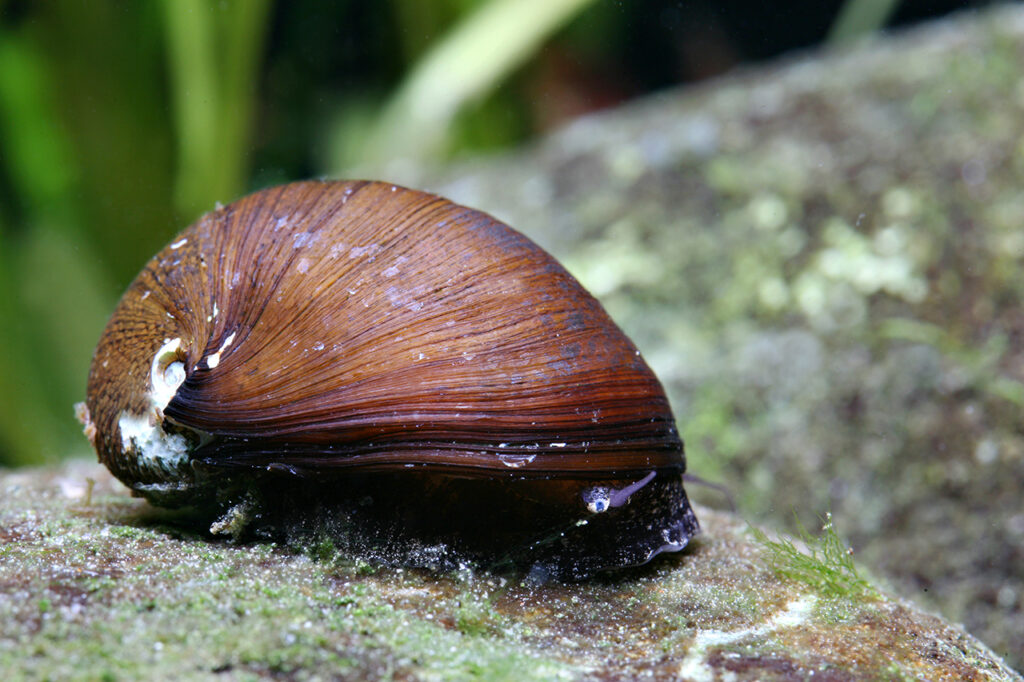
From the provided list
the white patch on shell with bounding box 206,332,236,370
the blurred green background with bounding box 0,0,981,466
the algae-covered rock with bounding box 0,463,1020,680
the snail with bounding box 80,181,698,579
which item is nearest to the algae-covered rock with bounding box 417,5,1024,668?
the blurred green background with bounding box 0,0,981,466

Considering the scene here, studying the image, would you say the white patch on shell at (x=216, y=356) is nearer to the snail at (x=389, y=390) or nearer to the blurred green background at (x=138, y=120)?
the snail at (x=389, y=390)

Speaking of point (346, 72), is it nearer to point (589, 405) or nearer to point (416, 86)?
point (416, 86)

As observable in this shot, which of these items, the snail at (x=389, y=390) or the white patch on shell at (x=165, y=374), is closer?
the snail at (x=389, y=390)

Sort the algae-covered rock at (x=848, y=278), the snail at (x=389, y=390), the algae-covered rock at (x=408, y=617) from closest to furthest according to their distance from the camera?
the algae-covered rock at (x=408, y=617) < the snail at (x=389, y=390) < the algae-covered rock at (x=848, y=278)

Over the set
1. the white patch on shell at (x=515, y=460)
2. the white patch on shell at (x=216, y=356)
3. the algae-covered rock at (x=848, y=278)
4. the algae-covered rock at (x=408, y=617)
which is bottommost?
the algae-covered rock at (x=408, y=617)

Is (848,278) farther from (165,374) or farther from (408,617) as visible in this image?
(165,374)

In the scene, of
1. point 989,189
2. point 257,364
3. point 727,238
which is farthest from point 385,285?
point 989,189

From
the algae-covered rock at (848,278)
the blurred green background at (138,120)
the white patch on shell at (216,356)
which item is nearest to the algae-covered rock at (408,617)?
the white patch on shell at (216,356)
